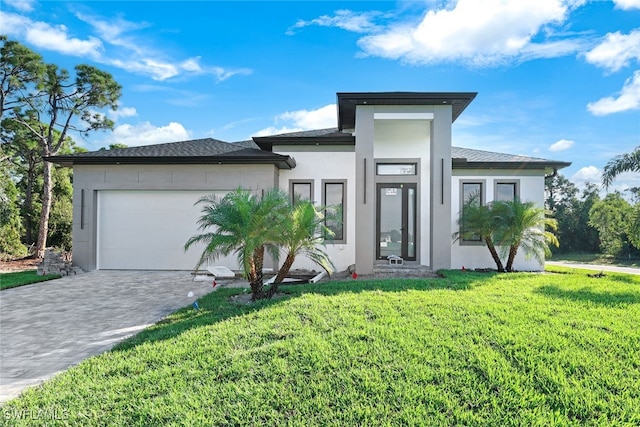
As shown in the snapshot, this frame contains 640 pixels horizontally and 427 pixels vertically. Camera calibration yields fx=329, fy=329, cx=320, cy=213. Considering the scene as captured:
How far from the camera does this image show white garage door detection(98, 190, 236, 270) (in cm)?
1195

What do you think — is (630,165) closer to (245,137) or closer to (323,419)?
(323,419)

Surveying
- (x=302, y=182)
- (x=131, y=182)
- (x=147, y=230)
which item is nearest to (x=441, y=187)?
(x=302, y=182)

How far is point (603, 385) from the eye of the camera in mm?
3250

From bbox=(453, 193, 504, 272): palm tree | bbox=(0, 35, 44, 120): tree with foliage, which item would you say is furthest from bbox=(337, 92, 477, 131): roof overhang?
bbox=(0, 35, 44, 120): tree with foliage

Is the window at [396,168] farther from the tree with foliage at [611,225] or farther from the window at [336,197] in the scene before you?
the tree with foliage at [611,225]

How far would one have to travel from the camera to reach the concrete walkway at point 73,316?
4.28 metres

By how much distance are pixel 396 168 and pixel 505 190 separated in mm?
4430

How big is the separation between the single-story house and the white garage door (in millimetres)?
36

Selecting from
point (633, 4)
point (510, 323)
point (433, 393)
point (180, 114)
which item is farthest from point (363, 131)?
point (180, 114)

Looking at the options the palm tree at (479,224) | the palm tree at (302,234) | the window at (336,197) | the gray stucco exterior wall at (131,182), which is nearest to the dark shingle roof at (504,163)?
the palm tree at (479,224)

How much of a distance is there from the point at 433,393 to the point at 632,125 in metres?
17.4

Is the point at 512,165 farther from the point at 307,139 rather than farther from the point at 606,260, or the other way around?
the point at 606,260

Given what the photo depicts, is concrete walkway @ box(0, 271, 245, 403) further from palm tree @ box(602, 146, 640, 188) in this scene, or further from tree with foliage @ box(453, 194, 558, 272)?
palm tree @ box(602, 146, 640, 188)

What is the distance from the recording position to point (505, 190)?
12609 millimetres
